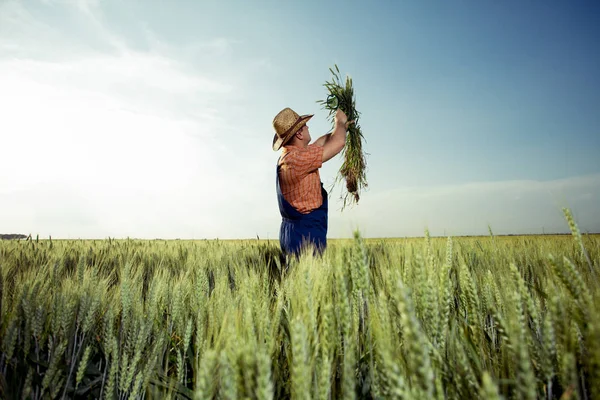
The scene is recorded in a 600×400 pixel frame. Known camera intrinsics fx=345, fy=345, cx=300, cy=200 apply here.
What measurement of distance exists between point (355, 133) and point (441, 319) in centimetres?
422

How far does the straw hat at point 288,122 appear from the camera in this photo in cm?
370

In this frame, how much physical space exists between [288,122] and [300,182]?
0.70m

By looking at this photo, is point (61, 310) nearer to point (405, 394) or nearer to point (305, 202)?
point (405, 394)

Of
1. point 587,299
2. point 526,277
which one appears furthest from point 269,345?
point 526,277

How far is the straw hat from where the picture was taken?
12.1ft

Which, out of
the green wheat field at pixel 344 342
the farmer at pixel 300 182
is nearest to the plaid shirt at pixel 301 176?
the farmer at pixel 300 182

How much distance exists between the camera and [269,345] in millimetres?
944

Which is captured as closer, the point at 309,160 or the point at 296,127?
the point at 309,160

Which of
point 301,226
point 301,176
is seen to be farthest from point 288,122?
point 301,226

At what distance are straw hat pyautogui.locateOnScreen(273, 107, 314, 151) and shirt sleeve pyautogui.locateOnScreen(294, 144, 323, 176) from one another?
324mm

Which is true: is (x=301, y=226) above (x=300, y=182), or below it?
below

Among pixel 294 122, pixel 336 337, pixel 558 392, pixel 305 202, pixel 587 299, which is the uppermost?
pixel 294 122

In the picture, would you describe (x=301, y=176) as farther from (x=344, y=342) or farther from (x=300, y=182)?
(x=344, y=342)

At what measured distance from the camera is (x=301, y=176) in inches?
138
